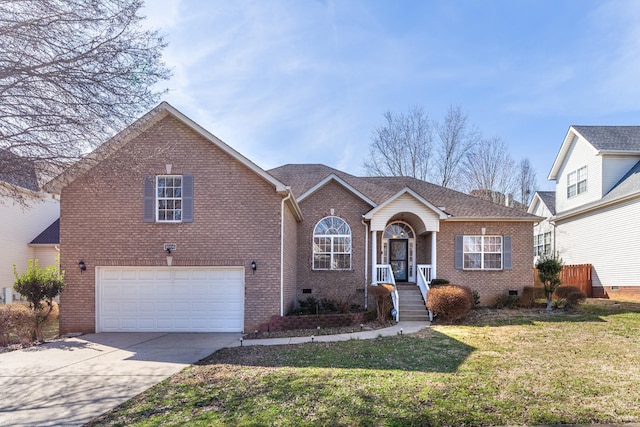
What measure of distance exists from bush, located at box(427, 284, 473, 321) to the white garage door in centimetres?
629

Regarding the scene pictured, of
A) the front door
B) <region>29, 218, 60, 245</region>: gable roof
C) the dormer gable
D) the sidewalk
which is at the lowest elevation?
the sidewalk

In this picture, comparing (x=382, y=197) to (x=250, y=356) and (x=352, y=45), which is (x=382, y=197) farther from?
(x=250, y=356)

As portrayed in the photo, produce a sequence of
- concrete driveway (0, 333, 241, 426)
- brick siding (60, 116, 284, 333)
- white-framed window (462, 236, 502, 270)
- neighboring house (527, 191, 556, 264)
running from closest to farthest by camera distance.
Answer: concrete driveway (0, 333, 241, 426)
brick siding (60, 116, 284, 333)
white-framed window (462, 236, 502, 270)
neighboring house (527, 191, 556, 264)

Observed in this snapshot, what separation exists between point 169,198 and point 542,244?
24.4m

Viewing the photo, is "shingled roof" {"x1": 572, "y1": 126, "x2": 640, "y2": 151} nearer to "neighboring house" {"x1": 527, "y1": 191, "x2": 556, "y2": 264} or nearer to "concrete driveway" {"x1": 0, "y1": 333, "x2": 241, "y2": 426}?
"neighboring house" {"x1": 527, "y1": 191, "x2": 556, "y2": 264}

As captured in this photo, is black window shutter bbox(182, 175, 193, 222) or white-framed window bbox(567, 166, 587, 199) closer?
black window shutter bbox(182, 175, 193, 222)

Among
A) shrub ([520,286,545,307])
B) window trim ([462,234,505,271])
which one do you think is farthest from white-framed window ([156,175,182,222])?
shrub ([520,286,545,307])

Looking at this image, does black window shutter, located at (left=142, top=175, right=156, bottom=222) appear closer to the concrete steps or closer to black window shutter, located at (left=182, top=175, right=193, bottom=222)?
black window shutter, located at (left=182, top=175, right=193, bottom=222)

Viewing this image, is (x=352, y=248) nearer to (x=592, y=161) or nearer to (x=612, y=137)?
(x=592, y=161)

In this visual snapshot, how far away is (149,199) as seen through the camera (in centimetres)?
1219

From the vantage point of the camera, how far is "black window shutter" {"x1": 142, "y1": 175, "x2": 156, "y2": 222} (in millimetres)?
12141

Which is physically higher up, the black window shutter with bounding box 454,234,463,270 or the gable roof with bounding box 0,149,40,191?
the gable roof with bounding box 0,149,40,191

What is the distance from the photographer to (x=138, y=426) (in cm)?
490

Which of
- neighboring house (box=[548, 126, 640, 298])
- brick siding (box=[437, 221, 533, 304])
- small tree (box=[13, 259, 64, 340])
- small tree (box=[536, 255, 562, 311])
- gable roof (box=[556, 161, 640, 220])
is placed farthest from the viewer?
neighboring house (box=[548, 126, 640, 298])
